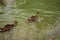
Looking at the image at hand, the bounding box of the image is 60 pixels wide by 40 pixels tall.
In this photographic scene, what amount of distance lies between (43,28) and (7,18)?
479 mm

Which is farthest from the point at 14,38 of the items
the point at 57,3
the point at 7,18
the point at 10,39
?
the point at 57,3

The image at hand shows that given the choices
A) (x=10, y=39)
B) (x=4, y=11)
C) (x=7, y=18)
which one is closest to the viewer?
(x=10, y=39)

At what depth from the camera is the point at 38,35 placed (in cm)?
144

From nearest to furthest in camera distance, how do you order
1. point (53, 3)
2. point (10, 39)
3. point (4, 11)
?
point (10, 39) < point (4, 11) < point (53, 3)

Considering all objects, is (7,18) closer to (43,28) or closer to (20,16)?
(20,16)

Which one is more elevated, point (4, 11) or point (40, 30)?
point (4, 11)

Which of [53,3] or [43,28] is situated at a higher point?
[53,3]

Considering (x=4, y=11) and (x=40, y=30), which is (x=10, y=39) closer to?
(x=40, y=30)

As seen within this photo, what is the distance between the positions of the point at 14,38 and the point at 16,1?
2.53ft

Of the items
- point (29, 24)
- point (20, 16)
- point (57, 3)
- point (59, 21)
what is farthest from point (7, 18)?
point (57, 3)

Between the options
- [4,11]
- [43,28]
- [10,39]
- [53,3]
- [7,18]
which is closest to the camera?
[10,39]

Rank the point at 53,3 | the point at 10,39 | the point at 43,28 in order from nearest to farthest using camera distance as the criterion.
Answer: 1. the point at 10,39
2. the point at 43,28
3. the point at 53,3

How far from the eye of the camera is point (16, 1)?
204cm

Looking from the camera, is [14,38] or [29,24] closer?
[14,38]
